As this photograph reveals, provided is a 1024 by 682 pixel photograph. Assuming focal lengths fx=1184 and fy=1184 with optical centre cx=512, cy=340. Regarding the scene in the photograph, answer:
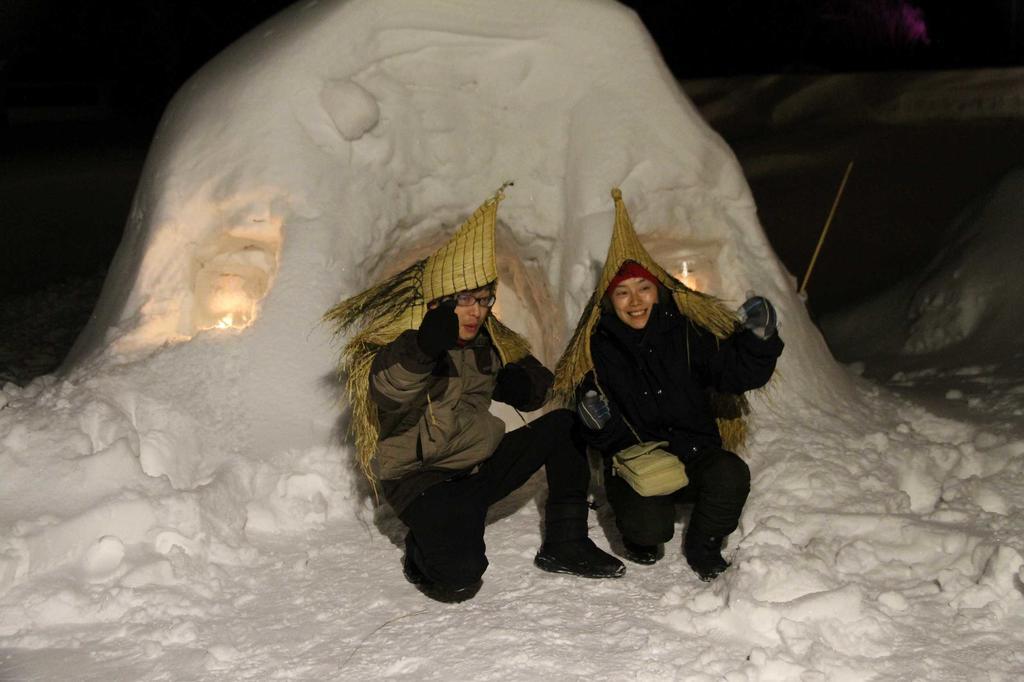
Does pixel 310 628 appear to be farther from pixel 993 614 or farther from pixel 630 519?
pixel 993 614

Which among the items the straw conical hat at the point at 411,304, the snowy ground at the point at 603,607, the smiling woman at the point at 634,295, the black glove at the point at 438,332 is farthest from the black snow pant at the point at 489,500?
the black glove at the point at 438,332

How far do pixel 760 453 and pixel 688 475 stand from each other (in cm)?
53

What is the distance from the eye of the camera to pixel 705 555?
3.21 metres

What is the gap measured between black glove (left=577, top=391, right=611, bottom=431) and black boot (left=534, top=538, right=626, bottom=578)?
0.33m

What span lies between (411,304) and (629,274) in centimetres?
63

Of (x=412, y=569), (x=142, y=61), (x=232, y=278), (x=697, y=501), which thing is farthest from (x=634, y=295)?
(x=142, y=61)

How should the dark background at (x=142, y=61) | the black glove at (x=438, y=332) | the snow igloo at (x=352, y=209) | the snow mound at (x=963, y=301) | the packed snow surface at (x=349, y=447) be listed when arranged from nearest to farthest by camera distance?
the packed snow surface at (x=349, y=447)
the black glove at (x=438, y=332)
the snow igloo at (x=352, y=209)
the snow mound at (x=963, y=301)
the dark background at (x=142, y=61)

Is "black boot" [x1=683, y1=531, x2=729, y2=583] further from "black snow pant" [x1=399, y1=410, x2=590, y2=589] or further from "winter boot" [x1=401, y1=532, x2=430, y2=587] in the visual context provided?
"winter boot" [x1=401, y1=532, x2=430, y2=587]

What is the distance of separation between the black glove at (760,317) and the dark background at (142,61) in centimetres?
524

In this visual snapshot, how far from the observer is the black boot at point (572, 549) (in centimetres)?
324

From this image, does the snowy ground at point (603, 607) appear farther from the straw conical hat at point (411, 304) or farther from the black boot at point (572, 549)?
the straw conical hat at point (411, 304)

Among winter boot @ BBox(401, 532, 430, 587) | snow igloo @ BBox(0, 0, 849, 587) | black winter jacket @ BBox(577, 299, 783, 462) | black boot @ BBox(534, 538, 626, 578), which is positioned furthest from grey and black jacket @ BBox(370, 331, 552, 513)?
snow igloo @ BBox(0, 0, 849, 587)

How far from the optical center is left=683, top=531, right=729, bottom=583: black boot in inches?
125

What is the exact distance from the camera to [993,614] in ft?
9.62
